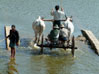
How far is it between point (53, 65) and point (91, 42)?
4748 mm

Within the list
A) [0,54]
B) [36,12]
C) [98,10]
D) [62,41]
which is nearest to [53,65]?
[62,41]

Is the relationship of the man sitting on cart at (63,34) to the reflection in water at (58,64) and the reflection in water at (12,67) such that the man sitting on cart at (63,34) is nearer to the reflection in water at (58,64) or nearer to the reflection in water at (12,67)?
the reflection in water at (58,64)

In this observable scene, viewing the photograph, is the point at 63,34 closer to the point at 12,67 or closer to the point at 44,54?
the point at 44,54

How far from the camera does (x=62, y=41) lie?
13.6 meters

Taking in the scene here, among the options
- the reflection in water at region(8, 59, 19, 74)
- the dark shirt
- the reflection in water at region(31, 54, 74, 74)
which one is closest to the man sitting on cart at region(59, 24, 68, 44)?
the reflection in water at region(31, 54, 74, 74)

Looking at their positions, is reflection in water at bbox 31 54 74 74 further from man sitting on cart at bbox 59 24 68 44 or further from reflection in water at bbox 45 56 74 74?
man sitting on cart at bbox 59 24 68 44

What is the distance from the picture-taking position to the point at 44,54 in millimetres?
14047

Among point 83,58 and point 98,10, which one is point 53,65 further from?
point 98,10

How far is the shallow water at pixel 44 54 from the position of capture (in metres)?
11.9

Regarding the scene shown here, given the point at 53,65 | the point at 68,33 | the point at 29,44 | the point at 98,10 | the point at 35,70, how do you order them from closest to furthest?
1. the point at 35,70
2. the point at 53,65
3. the point at 68,33
4. the point at 29,44
5. the point at 98,10

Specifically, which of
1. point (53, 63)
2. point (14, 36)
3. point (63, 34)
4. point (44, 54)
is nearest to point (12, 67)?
point (14, 36)

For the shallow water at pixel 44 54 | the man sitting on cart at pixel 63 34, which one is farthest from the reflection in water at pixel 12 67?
the man sitting on cart at pixel 63 34

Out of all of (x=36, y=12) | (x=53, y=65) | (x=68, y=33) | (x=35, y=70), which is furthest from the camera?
(x=36, y=12)

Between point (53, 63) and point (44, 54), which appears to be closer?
point (53, 63)
